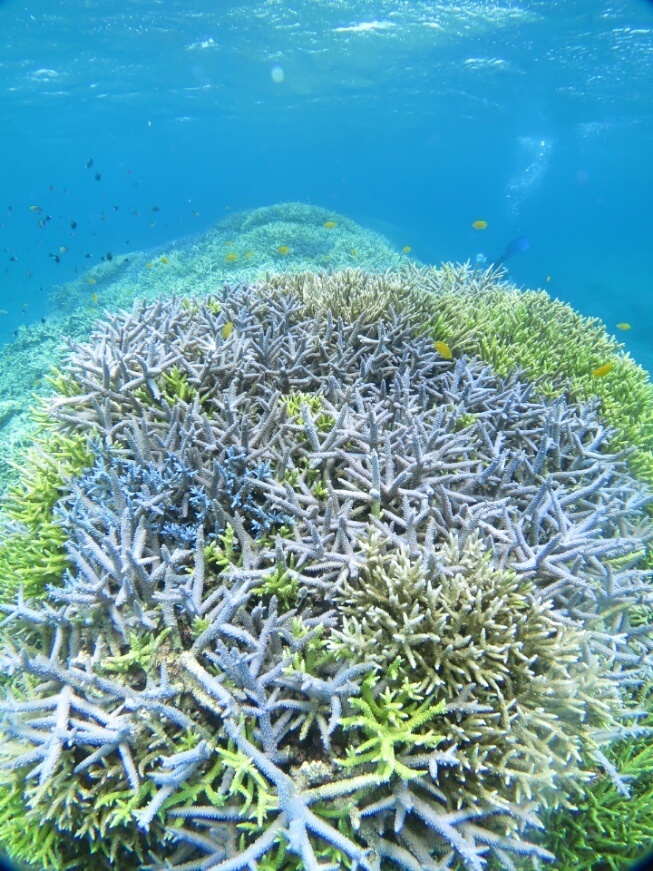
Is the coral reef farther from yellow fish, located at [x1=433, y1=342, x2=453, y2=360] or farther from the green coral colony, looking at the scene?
the green coral colony

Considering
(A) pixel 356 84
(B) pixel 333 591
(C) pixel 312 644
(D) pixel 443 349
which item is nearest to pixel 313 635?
(C) pixel 312 644

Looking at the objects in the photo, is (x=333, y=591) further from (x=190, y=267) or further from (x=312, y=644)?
(x=190, y=267)

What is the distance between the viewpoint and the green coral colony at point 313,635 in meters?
2.21

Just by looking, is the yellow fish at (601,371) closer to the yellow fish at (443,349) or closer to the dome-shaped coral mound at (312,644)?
the dome-shaped coral mound at (312,644)

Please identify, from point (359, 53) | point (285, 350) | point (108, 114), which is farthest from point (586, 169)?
point (285, 350)

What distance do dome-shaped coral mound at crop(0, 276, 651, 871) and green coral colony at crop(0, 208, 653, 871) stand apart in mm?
17

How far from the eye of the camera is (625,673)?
8.74 feet

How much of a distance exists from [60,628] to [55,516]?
35.1 inches

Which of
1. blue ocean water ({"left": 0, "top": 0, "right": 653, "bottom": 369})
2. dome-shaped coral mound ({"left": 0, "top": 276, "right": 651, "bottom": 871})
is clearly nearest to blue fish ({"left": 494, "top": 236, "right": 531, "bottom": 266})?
blue ocean water ({"left": 0, "top": 0, "right": 653, "bottom": 369})

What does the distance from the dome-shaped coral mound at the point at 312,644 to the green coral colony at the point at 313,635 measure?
17mm

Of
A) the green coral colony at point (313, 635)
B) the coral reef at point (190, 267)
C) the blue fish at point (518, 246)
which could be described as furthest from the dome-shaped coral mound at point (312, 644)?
the blue fish at point (518, 246)

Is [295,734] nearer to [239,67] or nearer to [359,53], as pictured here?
[359,53]

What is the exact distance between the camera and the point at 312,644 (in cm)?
251

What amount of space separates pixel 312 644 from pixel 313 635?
0.06 meters
